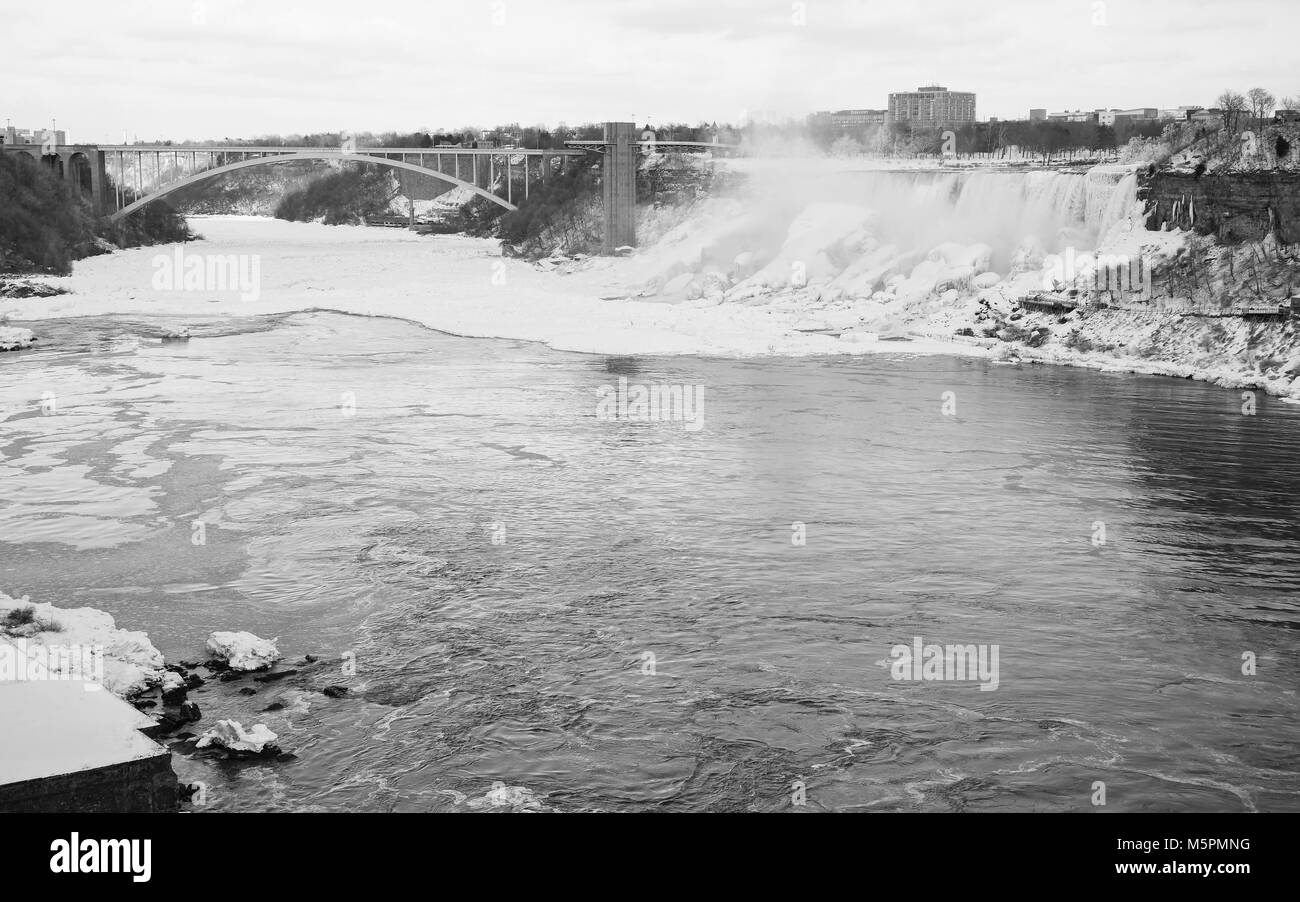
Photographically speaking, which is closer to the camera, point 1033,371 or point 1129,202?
point 1033,371

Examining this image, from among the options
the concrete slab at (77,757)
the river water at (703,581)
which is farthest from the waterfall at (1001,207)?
A: the concrete slab at (77,757)

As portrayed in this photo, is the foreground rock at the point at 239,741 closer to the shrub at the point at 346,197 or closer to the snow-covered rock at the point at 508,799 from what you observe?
the snow-covered rock at the point at 508,799

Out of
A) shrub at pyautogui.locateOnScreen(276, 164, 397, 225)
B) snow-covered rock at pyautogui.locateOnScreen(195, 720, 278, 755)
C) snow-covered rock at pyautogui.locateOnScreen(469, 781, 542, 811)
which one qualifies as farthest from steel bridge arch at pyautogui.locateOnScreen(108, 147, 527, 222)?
snow-covered rock at pyautogui.locateOnScreen(469, 781, 542, 811)

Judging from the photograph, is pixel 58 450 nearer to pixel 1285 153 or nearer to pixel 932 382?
pixel 932 382

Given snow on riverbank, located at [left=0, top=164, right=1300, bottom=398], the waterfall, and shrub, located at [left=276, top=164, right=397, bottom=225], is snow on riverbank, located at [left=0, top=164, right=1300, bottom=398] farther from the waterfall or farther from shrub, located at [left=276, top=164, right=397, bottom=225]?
shrub, located at [left=276, top=164, right=397, bottom=225]

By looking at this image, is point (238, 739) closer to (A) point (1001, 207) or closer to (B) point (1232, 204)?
(B) point (1232, 204)

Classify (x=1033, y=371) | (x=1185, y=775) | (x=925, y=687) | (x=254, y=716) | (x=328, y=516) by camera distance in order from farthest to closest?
(x=1033, y=371) → (x=328, y=516) → (x=925, y=687) → (x=254, y=716) → (x=1185, y=775)
